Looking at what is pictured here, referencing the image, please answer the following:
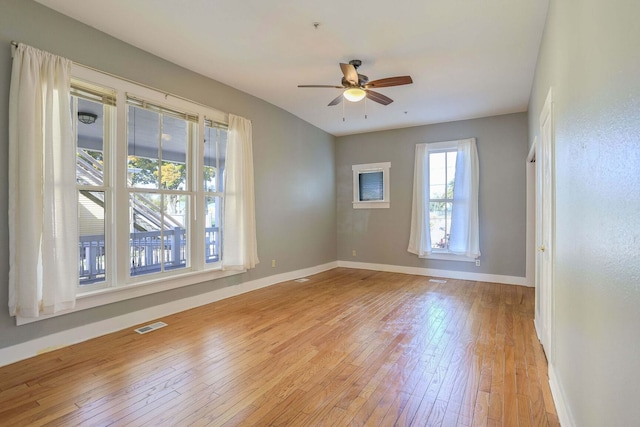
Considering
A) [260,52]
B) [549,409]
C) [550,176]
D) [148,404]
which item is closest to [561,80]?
[550,176]

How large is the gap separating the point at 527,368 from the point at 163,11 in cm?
422

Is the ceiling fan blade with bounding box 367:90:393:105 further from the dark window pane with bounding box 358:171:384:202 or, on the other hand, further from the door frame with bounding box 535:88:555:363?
the dark window pane with bounding box 358:171:384:202

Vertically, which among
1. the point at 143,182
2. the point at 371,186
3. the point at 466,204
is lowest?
the point at 466,204

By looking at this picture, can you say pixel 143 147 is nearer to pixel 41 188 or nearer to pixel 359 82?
pixel 41 188

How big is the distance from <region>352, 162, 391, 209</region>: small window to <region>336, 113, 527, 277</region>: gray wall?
0.11m

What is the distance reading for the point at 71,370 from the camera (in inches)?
96.5

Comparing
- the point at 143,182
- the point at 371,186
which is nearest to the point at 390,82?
the point at 143,182

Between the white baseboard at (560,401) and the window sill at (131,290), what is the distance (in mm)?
3664

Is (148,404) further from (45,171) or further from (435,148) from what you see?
(435,148)

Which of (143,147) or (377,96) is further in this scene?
(377,96)

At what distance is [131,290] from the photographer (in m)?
3.36

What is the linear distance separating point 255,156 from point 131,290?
8.36 feet

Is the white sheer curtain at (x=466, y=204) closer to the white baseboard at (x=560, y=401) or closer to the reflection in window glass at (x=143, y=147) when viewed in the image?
the white baseboard at (x=560, y=401)

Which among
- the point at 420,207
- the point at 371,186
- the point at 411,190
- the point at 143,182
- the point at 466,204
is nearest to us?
the point at 143,182
